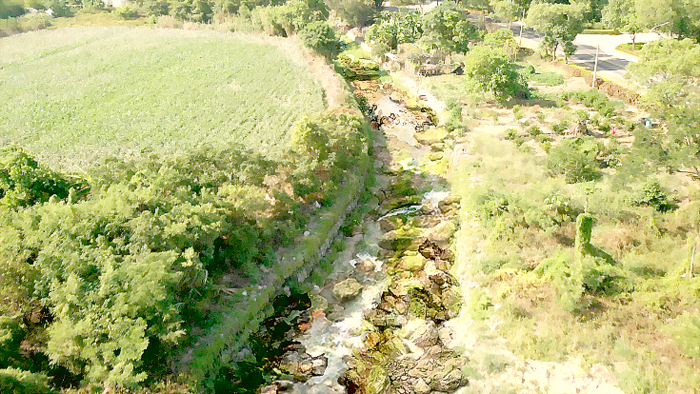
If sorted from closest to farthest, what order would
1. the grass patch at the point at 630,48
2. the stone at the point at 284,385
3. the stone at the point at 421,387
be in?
the stone at the point at 421,387 → the stone at the point at 284,385 → the grass patch at the point at 630,48

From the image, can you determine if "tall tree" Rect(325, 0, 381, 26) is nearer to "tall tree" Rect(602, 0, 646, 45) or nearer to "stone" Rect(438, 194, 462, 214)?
"tall tree" Rect(602, 0, 646, 45)

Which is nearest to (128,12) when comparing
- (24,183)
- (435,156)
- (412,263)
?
(435,156)

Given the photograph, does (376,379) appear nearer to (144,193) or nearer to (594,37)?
(144,193)

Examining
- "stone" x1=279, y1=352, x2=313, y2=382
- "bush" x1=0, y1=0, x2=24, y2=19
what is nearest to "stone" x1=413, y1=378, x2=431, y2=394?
"stone" x1=279, y1=352, x2=313, y2=382

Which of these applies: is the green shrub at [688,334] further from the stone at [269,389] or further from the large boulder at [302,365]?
the stone at [269,389]

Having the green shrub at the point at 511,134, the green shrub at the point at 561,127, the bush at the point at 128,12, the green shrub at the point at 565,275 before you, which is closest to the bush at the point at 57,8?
the bush at the point at 128,12

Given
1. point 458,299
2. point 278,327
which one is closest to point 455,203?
point 458,299

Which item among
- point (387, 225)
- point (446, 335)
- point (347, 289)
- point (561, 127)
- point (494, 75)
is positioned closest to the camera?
point (446, 335)

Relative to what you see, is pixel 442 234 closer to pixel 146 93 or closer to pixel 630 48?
pixel 146 93
